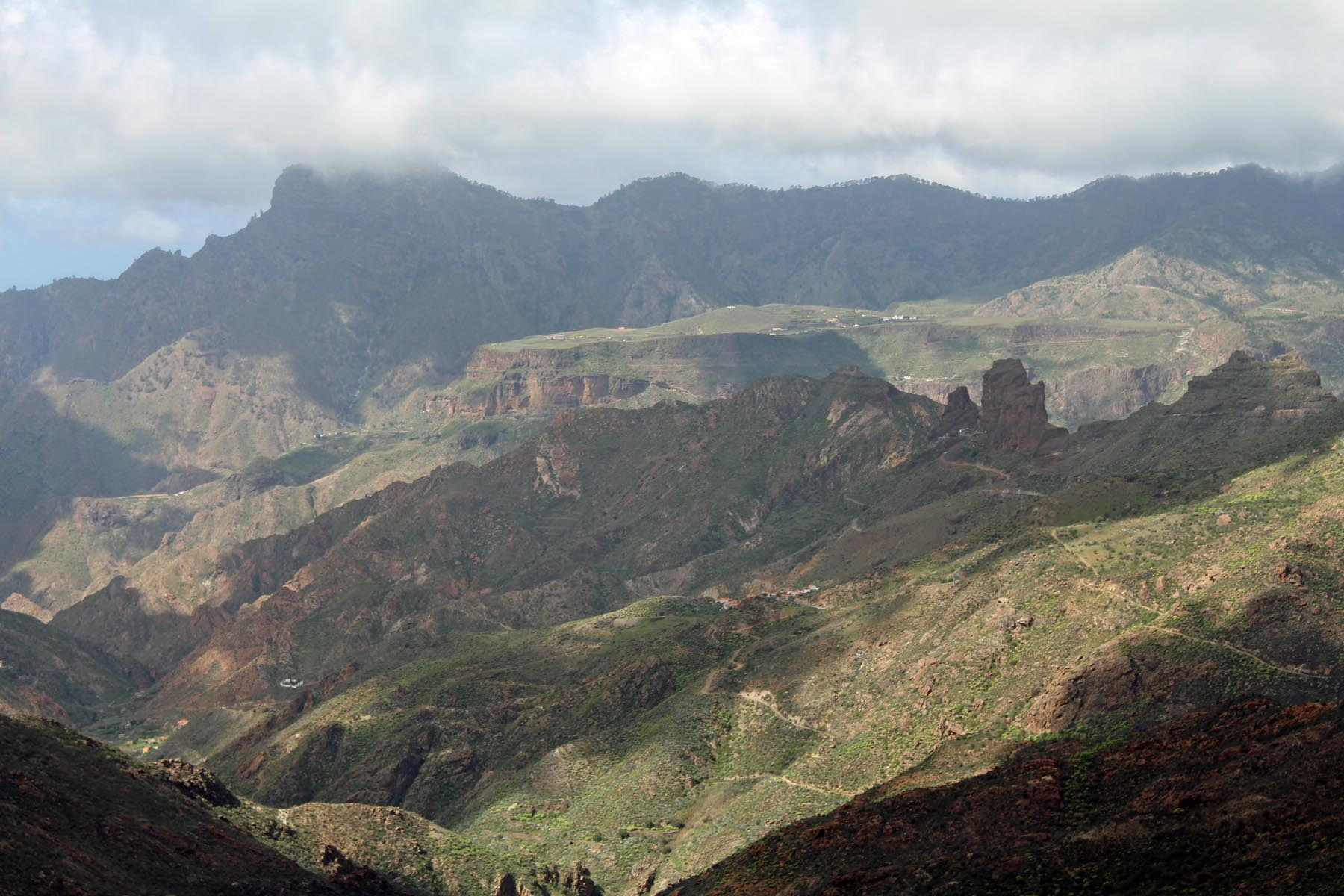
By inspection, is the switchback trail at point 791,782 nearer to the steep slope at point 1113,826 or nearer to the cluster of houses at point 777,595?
the steep slope at point 1113,826

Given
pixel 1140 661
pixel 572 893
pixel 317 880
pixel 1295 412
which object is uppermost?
pixel 1295 412

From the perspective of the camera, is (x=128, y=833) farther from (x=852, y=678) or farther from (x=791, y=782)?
(x=852, y=678)

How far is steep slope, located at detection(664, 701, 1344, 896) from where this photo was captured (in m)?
66.0

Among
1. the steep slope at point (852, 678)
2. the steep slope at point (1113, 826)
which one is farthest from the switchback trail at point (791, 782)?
the steep slope at point (1113, 826)

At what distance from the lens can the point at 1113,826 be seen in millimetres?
74688

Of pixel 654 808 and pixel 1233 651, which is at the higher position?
pixel 1233 651

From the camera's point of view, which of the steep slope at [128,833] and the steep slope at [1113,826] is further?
the steep slope at [128,833]

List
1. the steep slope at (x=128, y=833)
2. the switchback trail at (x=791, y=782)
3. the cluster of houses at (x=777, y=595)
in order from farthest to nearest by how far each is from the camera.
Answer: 1. the cluster of houses at (x=777, y=595)
2. the switchback trail at (x=791, y=782)
3. the steep slope at (x=128, y=833)

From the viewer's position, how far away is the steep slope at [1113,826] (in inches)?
2598

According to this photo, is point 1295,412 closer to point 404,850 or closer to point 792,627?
point 792,627

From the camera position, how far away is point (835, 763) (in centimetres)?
11675

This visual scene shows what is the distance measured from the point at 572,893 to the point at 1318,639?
195 feet

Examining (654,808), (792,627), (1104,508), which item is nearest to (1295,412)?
(1104,508)

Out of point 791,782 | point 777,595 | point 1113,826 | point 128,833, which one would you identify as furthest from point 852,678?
point 128,833
